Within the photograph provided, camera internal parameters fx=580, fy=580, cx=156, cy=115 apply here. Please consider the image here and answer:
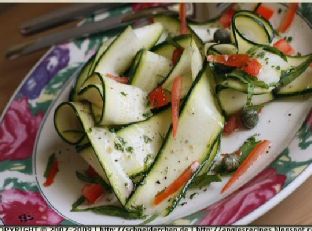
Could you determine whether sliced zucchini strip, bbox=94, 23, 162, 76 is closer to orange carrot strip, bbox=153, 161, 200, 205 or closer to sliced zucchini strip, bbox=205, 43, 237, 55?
sliced zucchini strip, bbox=205, 43, 237, 55

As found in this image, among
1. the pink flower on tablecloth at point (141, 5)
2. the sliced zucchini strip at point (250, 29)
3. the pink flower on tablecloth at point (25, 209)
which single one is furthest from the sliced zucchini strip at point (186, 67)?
the pink flower on tablecloth at point (141, 5)

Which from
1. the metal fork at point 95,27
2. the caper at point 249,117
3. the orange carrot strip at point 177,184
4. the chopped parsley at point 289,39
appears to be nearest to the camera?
the orange carrot strip at point 177,184

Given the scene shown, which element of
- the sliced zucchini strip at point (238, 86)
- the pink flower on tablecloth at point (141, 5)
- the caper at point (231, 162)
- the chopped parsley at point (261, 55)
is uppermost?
the pink flower on tablecloth at point (141, 5)

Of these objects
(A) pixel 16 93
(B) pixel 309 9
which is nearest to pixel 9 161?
(A) pixel 16 93

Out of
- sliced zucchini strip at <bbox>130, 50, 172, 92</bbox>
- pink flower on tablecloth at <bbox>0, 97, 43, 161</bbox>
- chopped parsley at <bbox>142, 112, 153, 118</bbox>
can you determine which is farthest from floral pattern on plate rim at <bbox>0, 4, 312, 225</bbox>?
sliced zucchini strip at <bbox>130, 50, 172, 92</bbox>

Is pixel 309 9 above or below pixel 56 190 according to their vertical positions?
above

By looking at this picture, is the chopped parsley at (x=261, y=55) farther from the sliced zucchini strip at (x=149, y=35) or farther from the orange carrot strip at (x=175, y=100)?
the sliced zucchini strip at (x=149, y=35)

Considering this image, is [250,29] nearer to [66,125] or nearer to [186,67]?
[186,67]

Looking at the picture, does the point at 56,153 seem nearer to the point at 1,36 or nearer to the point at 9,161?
the point at 9,161
